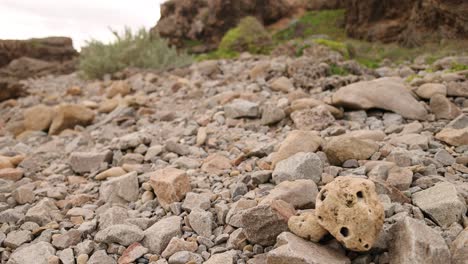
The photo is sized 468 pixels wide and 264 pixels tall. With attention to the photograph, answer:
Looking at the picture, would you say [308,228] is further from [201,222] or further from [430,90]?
[430,90]

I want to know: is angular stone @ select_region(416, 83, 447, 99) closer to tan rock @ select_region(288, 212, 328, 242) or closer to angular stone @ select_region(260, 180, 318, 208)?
angular stone @ select_region(260, 180, 318, 208)

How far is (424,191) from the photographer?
251cm

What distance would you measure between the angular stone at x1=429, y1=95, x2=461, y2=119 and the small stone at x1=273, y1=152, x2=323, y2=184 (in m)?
1.77

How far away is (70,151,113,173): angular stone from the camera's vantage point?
3.99m

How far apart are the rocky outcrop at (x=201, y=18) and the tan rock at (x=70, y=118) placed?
897cm

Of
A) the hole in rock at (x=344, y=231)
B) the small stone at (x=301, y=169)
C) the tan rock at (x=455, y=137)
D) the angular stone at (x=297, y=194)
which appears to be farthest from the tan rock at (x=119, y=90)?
the hole in rock at (x=344, y=231)


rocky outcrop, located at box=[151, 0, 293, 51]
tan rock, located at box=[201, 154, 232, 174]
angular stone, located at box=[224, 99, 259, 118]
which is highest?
rocky outcrop, located at box=[151, 0, 293, 51]

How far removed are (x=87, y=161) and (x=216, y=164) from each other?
4.48 ft

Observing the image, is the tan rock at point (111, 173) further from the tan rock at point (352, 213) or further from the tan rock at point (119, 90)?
the tan rock at point (119, 90)

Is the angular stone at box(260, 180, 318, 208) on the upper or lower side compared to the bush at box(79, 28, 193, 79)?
lower

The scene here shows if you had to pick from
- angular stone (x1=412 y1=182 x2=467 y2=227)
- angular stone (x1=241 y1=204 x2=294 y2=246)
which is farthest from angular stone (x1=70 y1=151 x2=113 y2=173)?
angular stone (x1=412 y1=182 x2=467 y2=227)

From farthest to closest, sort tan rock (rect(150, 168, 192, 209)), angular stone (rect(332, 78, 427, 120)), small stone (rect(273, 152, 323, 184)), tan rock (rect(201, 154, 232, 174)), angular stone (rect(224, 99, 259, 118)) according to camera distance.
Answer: angular stone (rect(224, 99, 259, 118)) < angular stone (rect(332, 78, 427, 120)) < tan rock (rect(201, 154, 232, 174)) < tan rock (rect(150, 168, 192, 209)) < small stone (rect(273, 152, 323, 184))

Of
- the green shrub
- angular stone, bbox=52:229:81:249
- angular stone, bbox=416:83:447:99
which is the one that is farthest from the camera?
the green shrub

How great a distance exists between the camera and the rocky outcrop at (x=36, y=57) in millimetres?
12252
